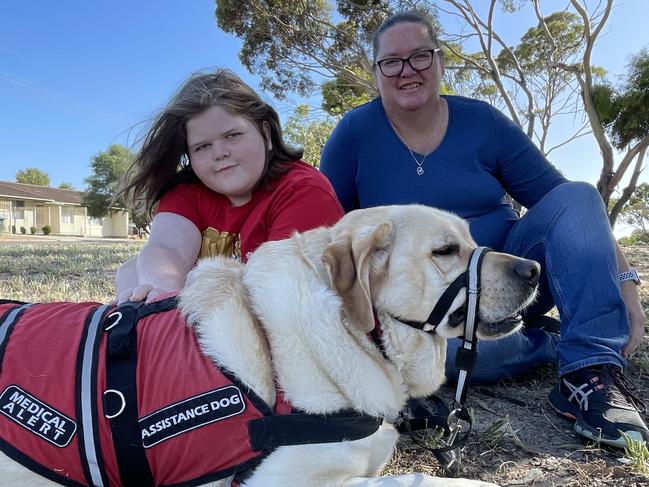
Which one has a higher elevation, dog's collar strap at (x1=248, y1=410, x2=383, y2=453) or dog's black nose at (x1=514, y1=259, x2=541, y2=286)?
dog's black nose at (x1=514, y1=259, x2=541, y2=286)

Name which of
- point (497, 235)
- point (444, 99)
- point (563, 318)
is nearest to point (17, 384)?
point (563, 318)

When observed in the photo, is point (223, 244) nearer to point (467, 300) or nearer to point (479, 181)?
point (467, 300)

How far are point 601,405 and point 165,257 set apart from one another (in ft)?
7.91

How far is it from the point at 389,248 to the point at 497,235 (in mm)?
1773

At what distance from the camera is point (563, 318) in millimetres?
2658

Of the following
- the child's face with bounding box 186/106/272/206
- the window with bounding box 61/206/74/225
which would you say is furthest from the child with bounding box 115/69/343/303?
the window with bounding box 61/206/74/225

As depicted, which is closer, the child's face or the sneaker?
the sneaker

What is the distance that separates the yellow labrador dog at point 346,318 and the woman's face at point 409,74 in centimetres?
172

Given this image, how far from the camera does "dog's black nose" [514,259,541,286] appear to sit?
6.40ft

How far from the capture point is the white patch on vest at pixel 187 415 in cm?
161

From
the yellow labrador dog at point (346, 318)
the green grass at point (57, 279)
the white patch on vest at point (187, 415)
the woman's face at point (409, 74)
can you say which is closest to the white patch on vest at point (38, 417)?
the white patch on vest at point (187, 415)

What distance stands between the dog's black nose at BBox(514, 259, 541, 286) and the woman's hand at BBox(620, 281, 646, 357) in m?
1.05

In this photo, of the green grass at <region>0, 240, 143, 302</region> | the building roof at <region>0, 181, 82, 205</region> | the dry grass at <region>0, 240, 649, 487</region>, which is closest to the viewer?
the dry grass at <region>0, 240, 649, 487</region>

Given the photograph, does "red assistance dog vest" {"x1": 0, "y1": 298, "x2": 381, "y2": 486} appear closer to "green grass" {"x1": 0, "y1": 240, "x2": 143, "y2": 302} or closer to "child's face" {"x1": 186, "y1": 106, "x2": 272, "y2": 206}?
"child's face" {"x1": 186, "y1": 106, "x2": 272, "y2": 206}
